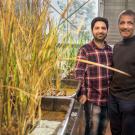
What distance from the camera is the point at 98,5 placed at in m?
5.73

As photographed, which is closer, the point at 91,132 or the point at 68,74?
the point at 91,132

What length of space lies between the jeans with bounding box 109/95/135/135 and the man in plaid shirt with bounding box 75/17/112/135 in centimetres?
10

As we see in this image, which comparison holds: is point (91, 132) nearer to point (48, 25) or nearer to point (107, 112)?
point (107, 112)

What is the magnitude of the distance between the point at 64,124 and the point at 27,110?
0.15 m

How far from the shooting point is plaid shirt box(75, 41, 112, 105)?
2.81 meters

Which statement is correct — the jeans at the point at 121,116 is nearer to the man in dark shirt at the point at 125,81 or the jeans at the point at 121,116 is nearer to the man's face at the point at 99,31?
the man in dark shirt at the point at 125,81

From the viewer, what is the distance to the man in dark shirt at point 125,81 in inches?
104

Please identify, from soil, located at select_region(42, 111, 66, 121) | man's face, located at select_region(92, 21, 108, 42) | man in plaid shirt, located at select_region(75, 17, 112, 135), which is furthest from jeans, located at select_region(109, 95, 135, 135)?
soil, located at select_region(42, 111, 66, 121)

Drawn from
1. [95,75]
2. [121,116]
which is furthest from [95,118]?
[95,75]

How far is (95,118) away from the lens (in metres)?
2.89

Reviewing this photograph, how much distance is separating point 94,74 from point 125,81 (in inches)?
10.2

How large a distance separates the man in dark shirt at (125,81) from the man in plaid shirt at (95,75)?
0.08 m

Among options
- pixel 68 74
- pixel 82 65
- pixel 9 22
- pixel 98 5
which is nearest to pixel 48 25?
pixel 82 65

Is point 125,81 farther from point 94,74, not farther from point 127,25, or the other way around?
point 127,25
